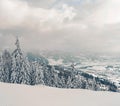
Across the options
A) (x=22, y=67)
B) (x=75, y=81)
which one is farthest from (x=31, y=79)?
(x=75, y=81)

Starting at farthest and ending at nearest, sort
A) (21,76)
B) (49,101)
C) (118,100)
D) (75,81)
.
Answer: (75,81) < (21,76) < (118,100) < (49,101)

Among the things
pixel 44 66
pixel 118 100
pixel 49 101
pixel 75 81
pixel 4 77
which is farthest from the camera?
pixel 44 66

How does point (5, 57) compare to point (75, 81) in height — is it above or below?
above

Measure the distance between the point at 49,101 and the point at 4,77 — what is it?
64669 millimetres

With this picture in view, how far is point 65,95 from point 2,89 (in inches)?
155

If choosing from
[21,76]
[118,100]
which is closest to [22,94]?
[118,100]

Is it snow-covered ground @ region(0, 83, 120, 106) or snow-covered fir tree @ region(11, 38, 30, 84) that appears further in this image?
snow-covered fir tree @ region(11, 38, 30, 84)

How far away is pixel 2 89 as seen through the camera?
17.9 meters

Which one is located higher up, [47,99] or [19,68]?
[47,99]

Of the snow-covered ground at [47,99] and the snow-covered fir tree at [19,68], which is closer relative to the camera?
the snow-covered ground at [47,99]

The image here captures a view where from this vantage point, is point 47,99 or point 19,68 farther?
point 19,68

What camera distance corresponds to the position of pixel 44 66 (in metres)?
92.9

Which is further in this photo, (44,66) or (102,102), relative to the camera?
(44,66)

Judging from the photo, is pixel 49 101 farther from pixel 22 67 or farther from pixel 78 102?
pixel 22 67
